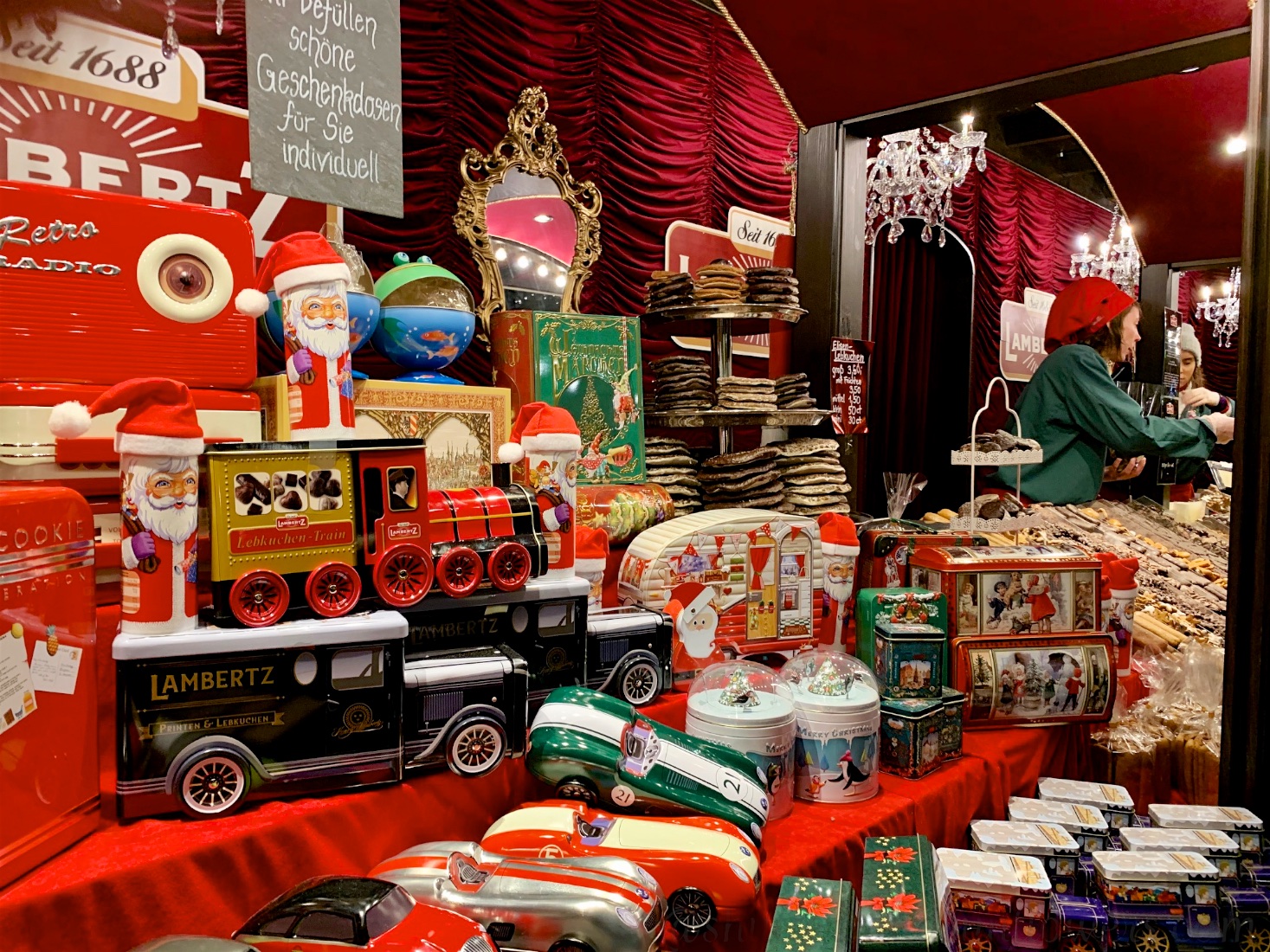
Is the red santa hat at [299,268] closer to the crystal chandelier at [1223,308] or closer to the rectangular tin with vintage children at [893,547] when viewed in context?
the rectangular tin with vintage children at [893,547]

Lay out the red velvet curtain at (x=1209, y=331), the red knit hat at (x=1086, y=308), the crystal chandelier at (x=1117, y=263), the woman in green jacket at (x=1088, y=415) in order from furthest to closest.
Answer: the crystal chandelier at (x=1117, y=263) < the red velvet curtain at (x=1209, y=331) < the red knit hat at (x=1086, y=308) < the woman in green jacket at (x=1088, y=415)

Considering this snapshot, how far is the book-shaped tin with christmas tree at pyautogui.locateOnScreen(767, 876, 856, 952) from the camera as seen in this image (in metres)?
1.40

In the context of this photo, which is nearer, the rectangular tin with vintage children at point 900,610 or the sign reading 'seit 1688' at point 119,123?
the sign reading 'seit 1688' at point 119,123

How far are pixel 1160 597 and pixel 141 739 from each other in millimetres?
3627

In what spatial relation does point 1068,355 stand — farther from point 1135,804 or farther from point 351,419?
point 351,419

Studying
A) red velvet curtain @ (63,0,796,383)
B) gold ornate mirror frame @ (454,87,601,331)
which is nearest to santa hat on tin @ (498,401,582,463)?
red velvet curtain @ (63,0,796,383)

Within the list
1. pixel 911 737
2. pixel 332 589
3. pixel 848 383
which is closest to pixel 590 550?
pixel 332 589

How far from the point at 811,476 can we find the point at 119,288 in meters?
2.39

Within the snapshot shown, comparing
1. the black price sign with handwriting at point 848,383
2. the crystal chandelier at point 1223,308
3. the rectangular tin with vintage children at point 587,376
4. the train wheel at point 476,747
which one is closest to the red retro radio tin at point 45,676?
the train wheel at point 476,747

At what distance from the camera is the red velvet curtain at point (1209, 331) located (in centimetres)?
506

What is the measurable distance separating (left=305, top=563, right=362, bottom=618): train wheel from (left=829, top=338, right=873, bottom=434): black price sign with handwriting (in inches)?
96.4

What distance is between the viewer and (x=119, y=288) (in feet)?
5.83

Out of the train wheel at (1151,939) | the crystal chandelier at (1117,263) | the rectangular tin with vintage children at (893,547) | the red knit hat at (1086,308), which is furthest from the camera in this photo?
the crystal chandelier at (1117,263)

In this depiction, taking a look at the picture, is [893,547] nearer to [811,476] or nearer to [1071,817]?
[811,476]
